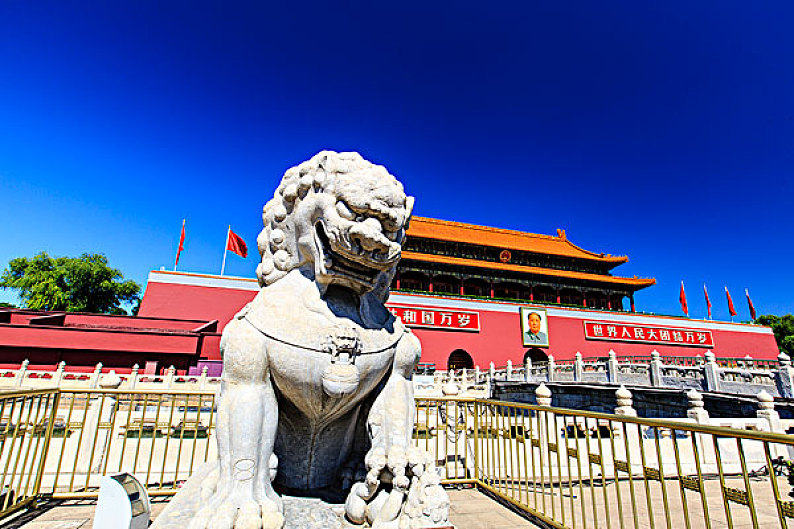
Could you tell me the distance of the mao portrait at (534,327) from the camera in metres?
21.5

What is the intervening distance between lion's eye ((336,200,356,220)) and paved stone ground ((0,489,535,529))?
2162 millimetres

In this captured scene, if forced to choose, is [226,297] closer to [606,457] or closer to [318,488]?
[606,457]

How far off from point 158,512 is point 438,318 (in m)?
18.0

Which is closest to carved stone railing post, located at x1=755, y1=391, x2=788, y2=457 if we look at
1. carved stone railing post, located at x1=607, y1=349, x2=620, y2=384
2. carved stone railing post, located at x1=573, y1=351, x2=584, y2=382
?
carved stone railing post, located at x1=607, y1=349, x2=620, y2=384

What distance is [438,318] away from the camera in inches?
806

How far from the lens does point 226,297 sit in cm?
1886

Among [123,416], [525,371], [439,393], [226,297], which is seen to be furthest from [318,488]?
[226,297]

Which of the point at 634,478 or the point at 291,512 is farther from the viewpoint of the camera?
the point at 634,478

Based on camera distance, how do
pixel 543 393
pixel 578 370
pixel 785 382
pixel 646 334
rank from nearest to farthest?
pixel 543 393
pixel 785 382
pixel 578 370
pixel 646 334

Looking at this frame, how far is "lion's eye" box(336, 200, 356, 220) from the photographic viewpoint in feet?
6.62

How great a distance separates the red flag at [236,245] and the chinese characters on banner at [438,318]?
273 inches

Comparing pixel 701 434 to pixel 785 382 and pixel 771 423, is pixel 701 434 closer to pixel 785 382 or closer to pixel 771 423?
pixel 771 423

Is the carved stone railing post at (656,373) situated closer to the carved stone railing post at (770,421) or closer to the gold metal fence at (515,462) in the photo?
the carved stone railing post at (770,421)

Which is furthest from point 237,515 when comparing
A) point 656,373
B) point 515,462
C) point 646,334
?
point 646,334
